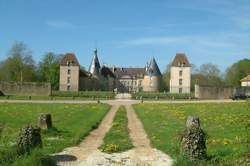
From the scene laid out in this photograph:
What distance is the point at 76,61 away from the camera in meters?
102

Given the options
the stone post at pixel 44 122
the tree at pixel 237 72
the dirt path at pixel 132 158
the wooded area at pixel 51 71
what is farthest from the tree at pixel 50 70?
the dirt path at pixel 132 158

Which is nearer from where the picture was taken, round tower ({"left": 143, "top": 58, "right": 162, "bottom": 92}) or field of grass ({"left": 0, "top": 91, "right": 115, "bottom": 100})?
field of grass ({"left": 0, "top": 91, "right": 115, "bottom": 100})

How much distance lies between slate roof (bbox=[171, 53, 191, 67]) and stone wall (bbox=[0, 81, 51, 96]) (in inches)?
1764

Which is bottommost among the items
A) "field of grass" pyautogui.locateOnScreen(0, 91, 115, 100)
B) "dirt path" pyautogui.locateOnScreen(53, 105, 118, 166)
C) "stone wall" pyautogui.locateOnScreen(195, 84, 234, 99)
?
"dirt path" pyautogui.locateOnScreen(53, 105, 118, 166)

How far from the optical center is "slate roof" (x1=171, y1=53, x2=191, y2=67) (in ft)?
343

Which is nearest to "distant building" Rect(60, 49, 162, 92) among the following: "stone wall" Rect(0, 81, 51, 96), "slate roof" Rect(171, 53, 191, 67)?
"slate roof" Rect(171, 53, 191, 67)

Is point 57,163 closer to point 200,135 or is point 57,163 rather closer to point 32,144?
point 32,144

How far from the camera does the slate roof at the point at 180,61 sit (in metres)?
105

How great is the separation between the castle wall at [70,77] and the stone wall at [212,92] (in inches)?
1557

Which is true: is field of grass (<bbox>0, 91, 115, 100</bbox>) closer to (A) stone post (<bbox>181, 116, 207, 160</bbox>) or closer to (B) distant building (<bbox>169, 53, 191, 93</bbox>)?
(B) distant building (<bbox>169, 53, 191, 93</bbox>)

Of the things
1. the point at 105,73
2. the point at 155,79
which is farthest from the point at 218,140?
the point at 105,73

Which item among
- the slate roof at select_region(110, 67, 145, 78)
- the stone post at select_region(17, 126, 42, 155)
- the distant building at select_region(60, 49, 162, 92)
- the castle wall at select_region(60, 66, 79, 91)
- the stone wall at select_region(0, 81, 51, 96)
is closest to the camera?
the stone post at select_region(17, 126, 42, 155)

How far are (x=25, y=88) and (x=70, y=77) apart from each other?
3316cm

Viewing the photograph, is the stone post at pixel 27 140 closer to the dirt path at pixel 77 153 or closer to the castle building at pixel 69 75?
the dirt path at pixel 77 153
